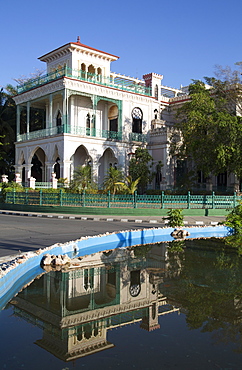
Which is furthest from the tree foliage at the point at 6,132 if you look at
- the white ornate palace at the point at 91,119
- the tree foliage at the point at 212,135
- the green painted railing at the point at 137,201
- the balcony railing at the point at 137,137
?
the tree foliage at the point at 212,135

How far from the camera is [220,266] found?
27.1 feet

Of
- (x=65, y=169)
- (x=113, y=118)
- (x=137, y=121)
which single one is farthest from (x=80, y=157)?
(x=137, y=121)

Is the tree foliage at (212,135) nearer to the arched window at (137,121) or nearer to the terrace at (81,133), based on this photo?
the terrace at (81,133)

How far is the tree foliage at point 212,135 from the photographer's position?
2297 centimetres

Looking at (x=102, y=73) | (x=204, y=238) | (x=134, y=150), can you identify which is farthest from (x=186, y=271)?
(x=102, y=73)

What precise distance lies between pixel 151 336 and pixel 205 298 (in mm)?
1754

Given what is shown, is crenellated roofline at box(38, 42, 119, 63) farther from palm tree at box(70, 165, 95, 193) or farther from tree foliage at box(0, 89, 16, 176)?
palm tree at box(70, 165, 95, 193)

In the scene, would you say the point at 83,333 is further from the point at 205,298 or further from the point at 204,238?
the point at 204,238

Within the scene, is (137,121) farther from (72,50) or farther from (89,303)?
(89,303)

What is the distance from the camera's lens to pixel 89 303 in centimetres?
559

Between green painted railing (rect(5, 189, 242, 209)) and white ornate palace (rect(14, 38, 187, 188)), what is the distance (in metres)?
5.74

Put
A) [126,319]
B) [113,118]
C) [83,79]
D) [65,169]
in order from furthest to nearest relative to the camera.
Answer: [113,118] < [83,79] < [65,169] < [126,319]

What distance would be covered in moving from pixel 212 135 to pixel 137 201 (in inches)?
308

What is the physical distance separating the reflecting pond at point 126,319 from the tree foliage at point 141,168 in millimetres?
20584
